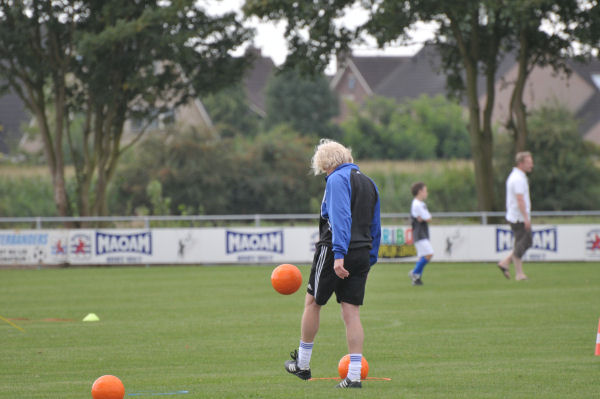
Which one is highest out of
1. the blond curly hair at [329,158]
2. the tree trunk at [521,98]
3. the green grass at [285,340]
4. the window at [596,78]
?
the window at [596,78]

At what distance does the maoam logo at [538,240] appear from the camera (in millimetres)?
25281

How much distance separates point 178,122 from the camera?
148ft

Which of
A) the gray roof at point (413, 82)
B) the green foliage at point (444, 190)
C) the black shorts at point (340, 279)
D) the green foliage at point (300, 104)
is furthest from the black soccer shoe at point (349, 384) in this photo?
the gray roof at point (413, 82)

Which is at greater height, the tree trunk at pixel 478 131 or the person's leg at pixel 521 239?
the tree trunk at pixel 478 131

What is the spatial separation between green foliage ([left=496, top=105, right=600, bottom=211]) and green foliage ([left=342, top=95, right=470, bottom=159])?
797 inches

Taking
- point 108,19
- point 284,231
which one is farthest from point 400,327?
point 108,19

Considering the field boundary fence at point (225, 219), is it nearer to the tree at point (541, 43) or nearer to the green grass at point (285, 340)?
the tree at point (541, 43)

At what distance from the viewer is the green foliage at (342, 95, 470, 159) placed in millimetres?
65125

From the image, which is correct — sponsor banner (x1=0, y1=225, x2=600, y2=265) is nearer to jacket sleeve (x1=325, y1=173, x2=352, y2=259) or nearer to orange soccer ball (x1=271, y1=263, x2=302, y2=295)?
orange soccer ball (x1=271, y1=263, x2=302, y2=295)

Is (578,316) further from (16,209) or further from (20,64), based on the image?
(16,209)

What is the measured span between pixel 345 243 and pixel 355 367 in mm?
971

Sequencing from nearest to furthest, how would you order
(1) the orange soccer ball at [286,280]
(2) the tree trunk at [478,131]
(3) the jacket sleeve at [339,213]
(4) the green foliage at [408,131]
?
1. (3) the jacket sleeve at [339,213]
2. (1) the orange soccer ball at [286,280]
3. (2) the tree trunk at [478,131]
4. (4) the green foliage at [408,131]

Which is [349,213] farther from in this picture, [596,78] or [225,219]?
[596,78]

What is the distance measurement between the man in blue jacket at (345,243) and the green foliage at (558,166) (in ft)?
118
